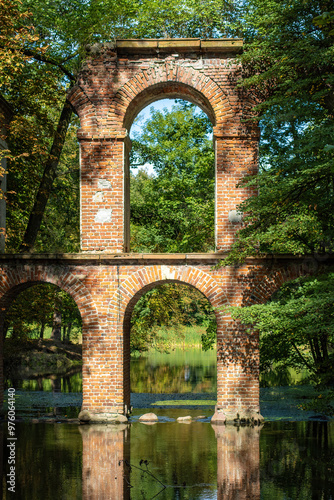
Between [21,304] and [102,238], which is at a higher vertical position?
[102,238]

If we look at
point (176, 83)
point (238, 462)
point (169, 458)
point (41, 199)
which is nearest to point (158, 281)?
point (169, 458)

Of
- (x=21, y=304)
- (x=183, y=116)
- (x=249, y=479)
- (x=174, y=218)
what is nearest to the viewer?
(x=249, y=479)

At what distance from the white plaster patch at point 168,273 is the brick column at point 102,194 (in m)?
1.08

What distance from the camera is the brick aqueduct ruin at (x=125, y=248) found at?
40.8 feet

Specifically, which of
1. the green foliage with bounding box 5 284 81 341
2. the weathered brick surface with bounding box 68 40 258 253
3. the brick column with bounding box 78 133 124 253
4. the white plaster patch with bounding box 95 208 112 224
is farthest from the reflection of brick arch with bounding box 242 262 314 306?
the green foliage with bounding box 5 284 81 341

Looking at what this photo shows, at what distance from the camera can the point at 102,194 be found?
13.0 m

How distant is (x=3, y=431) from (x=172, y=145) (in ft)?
43.6

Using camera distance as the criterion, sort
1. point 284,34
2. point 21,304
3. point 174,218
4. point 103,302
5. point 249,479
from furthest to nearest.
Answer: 1. point 174,218
2. point 21,304
3. point 103,302
4. point 284,34
5. point 249,479

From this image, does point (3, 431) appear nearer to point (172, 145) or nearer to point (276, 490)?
point (276, 490)

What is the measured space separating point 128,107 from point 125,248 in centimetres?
322

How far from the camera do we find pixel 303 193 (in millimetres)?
10281

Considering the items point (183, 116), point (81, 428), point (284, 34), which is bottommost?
point (81, 428)

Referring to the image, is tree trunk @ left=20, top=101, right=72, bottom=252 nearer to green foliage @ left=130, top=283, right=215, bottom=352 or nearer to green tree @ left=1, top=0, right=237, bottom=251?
green tree @ left=1, top=0, right=237, bottom=251

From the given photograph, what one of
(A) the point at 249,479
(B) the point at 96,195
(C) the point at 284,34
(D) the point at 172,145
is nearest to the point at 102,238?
(B) the point at 96,195
